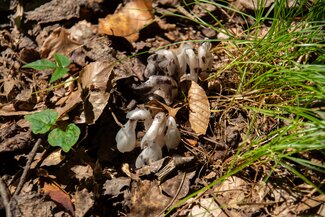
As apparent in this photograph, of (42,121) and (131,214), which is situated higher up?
(42,121)

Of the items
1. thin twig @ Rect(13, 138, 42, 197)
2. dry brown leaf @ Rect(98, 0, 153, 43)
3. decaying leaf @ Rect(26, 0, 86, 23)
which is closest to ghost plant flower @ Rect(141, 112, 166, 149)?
thin twig @ Rect(13, 138, 42, 197)

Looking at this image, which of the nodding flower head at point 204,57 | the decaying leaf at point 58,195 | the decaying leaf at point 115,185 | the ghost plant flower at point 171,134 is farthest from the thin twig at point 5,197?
the nodding flower head at point 204,57

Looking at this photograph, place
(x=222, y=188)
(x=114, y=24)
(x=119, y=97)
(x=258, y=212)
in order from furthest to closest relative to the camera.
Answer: (x=114, y=24) → (x=119, y=97) → (x=222, y=188) → (x=258, y=212)

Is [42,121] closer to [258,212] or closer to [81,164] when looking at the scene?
[81,164]

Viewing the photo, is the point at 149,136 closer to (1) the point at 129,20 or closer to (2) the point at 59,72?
(2) the point at 59,72

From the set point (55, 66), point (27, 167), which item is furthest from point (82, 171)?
point (55, 66)

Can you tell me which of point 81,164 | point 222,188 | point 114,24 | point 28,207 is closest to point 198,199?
point 222,188

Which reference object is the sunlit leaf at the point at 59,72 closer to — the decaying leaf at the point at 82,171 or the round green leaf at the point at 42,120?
the round green leaf at the point at 42,120
